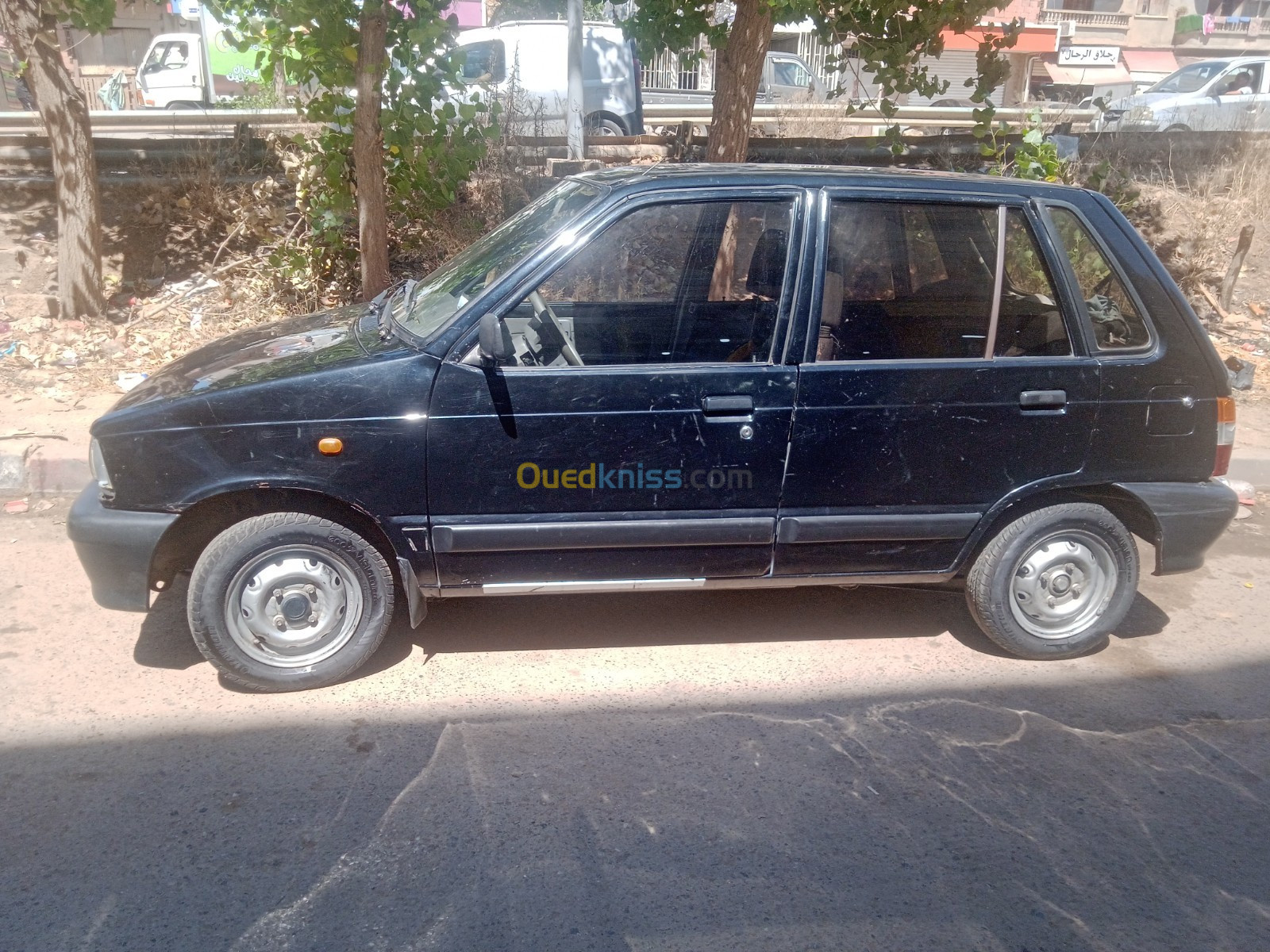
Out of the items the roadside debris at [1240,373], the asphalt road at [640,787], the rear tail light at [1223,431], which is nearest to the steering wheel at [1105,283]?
the rear tail light at [1223,431]

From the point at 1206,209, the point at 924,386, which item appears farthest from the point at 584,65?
the point at 924,386

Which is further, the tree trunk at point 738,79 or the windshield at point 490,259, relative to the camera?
the tree trunk at point 738,79

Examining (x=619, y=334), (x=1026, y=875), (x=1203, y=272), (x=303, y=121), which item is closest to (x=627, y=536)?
(x=619, y=334)

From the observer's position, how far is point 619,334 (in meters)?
4.13

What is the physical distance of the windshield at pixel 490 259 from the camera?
3.92 m

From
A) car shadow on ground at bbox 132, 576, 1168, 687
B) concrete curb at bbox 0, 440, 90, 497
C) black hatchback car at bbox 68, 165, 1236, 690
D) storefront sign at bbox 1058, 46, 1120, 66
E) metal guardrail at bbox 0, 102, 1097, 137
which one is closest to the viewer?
black hatchback car at bbox 68, 165, 1236, 690

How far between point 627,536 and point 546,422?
0.52 m

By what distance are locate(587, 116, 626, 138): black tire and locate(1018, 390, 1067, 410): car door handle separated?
10193 millimetres

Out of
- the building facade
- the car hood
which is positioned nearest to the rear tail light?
the car hood

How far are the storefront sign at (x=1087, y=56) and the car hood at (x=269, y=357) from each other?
115 feet

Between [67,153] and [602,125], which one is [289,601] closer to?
[67,153]

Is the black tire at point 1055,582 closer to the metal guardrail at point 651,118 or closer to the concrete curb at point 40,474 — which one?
the concrete curb at point 40,474

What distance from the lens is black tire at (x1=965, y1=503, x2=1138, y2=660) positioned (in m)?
4.20

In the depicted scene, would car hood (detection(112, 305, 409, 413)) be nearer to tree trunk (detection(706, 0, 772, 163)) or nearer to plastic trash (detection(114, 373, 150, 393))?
plastic trash (detection(114, 373, 150, 393))
